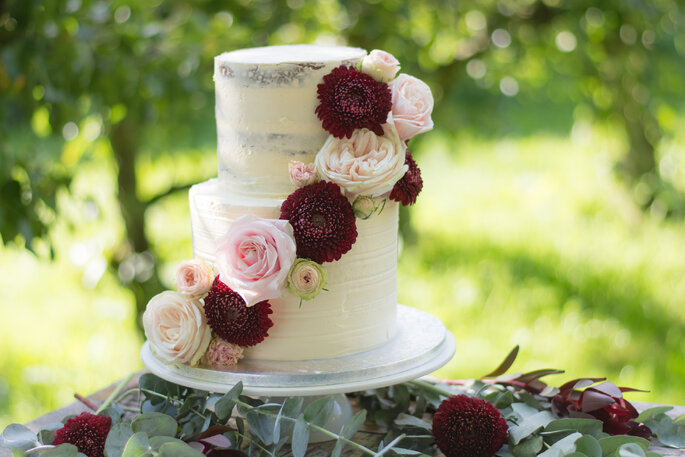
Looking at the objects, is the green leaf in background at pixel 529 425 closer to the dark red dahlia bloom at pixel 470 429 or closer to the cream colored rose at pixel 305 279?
the dark red dahlia bloom at pixel 470 429

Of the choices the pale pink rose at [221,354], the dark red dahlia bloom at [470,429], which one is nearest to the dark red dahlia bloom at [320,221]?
the pale pink rose at [221,354]

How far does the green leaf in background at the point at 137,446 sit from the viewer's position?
1196 millimetres

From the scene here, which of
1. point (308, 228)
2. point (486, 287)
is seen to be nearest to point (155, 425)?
point (308, 228)

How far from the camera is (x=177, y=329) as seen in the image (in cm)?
140

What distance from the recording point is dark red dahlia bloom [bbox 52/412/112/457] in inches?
52.0

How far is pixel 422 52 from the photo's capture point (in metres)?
2.79

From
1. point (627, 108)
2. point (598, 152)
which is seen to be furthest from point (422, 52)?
point (598, 152)

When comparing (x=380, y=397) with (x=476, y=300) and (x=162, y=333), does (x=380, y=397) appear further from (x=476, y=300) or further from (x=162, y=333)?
(x=476, y=300)

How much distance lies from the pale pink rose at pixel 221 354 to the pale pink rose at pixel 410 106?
1.62ft

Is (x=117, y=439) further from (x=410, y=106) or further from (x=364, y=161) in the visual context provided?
(x=410, y=106)

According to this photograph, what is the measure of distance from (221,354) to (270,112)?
44 centimetres

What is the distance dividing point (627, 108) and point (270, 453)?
266cm

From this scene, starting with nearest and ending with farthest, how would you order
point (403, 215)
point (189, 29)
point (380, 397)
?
point (380, 397) → point (189, 29) → point (403, 215)

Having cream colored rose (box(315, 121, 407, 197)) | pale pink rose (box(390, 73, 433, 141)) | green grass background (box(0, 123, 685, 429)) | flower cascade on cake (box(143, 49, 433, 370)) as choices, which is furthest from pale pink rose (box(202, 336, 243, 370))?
green grass background (box(0, 123, 685, 429))
